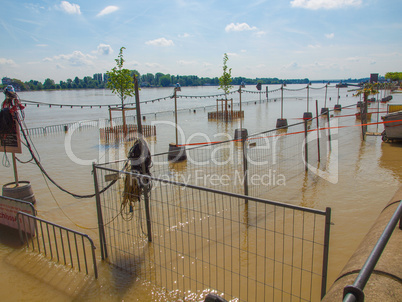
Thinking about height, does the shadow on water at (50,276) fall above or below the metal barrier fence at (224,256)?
below

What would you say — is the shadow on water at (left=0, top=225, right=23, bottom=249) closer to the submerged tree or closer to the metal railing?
the metal railing

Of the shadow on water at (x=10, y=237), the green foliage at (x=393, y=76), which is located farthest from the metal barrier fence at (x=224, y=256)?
the green foliage at (x=393, y=76)

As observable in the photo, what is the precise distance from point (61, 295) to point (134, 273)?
1100mm

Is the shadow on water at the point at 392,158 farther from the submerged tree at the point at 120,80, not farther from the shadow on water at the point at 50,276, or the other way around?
the submerged tree at the point at 120,80

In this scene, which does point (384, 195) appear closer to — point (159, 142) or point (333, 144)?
point (333, 144)

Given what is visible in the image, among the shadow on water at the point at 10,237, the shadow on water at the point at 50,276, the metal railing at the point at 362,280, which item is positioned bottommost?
the shadow on water at the point at 50,276

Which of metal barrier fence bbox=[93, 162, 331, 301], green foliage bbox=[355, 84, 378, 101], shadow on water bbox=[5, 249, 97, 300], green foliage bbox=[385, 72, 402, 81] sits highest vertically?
green foliage bbox=[385, 72, 402, 81]

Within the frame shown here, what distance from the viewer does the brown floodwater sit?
4.61m

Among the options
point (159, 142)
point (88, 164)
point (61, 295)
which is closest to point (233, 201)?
point (61, 295)

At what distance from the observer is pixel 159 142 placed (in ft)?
61.0

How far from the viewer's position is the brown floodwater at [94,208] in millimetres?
4605

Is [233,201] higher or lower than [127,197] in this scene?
lower

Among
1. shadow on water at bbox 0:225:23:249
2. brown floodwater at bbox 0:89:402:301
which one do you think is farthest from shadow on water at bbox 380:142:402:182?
shadow on water at bbox 0:225:23:249

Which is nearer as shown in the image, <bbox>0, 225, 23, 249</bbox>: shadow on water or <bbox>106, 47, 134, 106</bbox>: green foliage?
<bbox>0, 225, 23, 249</bbox>: shadow on water
